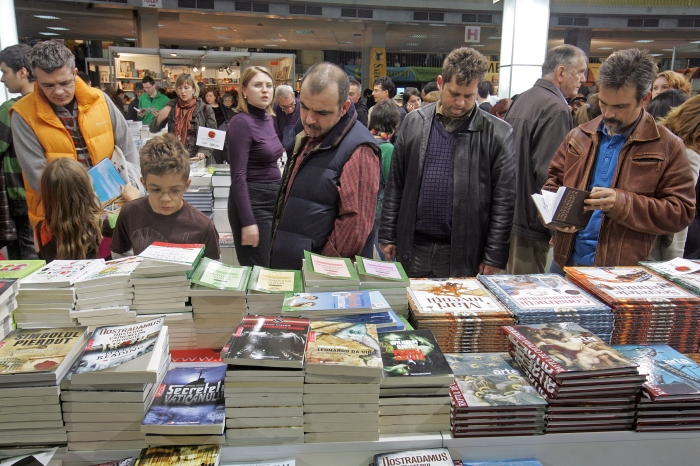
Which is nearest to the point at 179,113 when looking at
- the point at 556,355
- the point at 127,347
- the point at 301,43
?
the point at 127,347

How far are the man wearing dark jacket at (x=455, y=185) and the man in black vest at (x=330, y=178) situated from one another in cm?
44

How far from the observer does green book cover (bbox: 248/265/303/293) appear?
1.70 m

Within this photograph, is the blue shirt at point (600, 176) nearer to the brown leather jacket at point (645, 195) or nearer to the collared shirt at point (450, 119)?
the brown leather jacket at point (645, 195)

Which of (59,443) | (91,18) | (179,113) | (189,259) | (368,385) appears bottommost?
(59,443)

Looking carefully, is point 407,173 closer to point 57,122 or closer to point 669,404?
point 669,404

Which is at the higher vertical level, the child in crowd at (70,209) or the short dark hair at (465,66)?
the short dark hair at (465,66)

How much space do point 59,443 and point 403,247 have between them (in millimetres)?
1813

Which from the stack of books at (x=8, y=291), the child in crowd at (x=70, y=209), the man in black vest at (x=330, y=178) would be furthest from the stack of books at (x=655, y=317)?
the child in crowd at (x=70, y=209)

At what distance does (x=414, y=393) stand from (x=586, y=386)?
0.47m

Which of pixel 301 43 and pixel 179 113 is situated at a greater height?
pixel 301 43

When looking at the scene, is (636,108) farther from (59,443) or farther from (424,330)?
(59,443)

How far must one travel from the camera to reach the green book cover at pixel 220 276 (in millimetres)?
1663

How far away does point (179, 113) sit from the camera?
565cm

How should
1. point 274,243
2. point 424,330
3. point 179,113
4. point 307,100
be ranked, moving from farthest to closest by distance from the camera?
1. point 179,113
2. point 274,243
3. point 307,100
4. point 424,330
